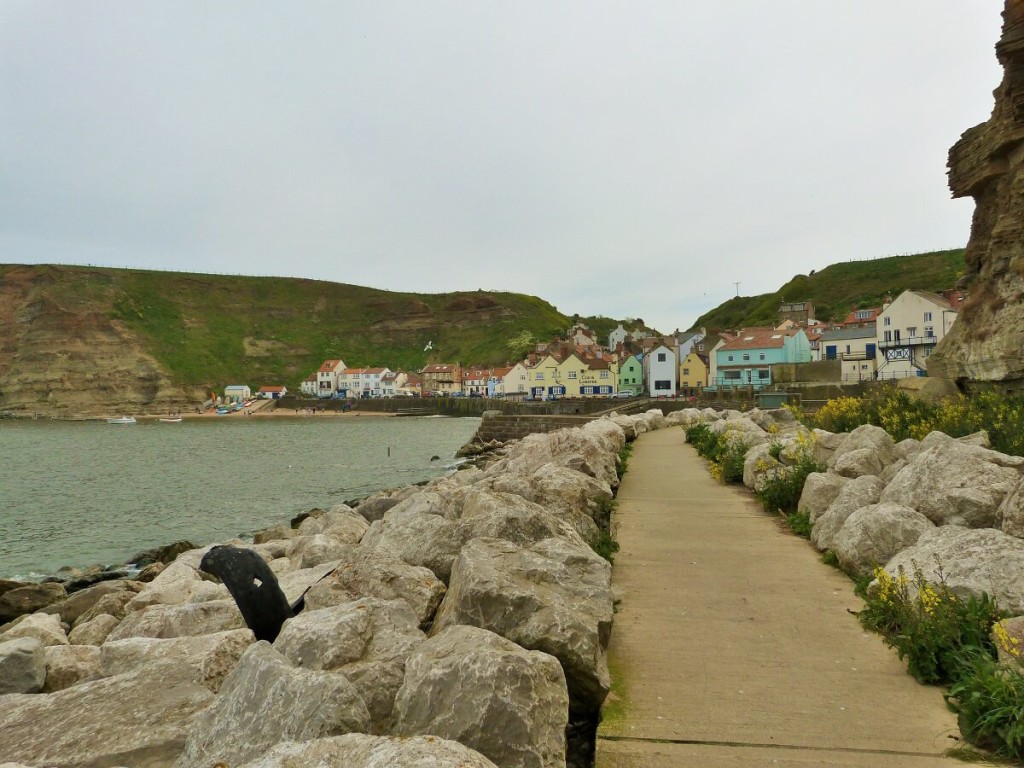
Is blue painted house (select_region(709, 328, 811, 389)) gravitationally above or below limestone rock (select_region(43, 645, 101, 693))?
above

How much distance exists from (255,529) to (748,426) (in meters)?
14.6

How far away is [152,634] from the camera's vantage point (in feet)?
20.0

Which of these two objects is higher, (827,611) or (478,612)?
(478,612)

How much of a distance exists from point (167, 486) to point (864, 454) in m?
28.9

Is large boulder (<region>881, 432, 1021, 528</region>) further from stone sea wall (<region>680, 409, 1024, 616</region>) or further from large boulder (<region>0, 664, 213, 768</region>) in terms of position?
large boulder (<region>0, 664, 213, 768</region>)

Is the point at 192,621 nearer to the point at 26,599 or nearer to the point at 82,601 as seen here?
the point at 82,601

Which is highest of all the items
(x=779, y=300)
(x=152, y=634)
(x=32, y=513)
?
(x=779, y=300)

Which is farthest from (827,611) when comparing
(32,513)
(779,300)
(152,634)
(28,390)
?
(779,300)

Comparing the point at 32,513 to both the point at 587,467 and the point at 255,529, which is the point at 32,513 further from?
the point at 587,467

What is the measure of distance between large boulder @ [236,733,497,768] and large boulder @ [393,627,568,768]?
Answer: 36cm

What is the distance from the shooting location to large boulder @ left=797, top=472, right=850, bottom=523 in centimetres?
806

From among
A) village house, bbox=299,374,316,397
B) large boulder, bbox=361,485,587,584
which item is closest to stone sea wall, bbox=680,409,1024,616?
large boulder, bbox=361,485,587,584

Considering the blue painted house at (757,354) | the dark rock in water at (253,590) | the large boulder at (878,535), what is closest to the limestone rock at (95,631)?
the dark rock in water at (253,590)

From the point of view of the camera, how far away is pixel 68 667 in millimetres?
5430
